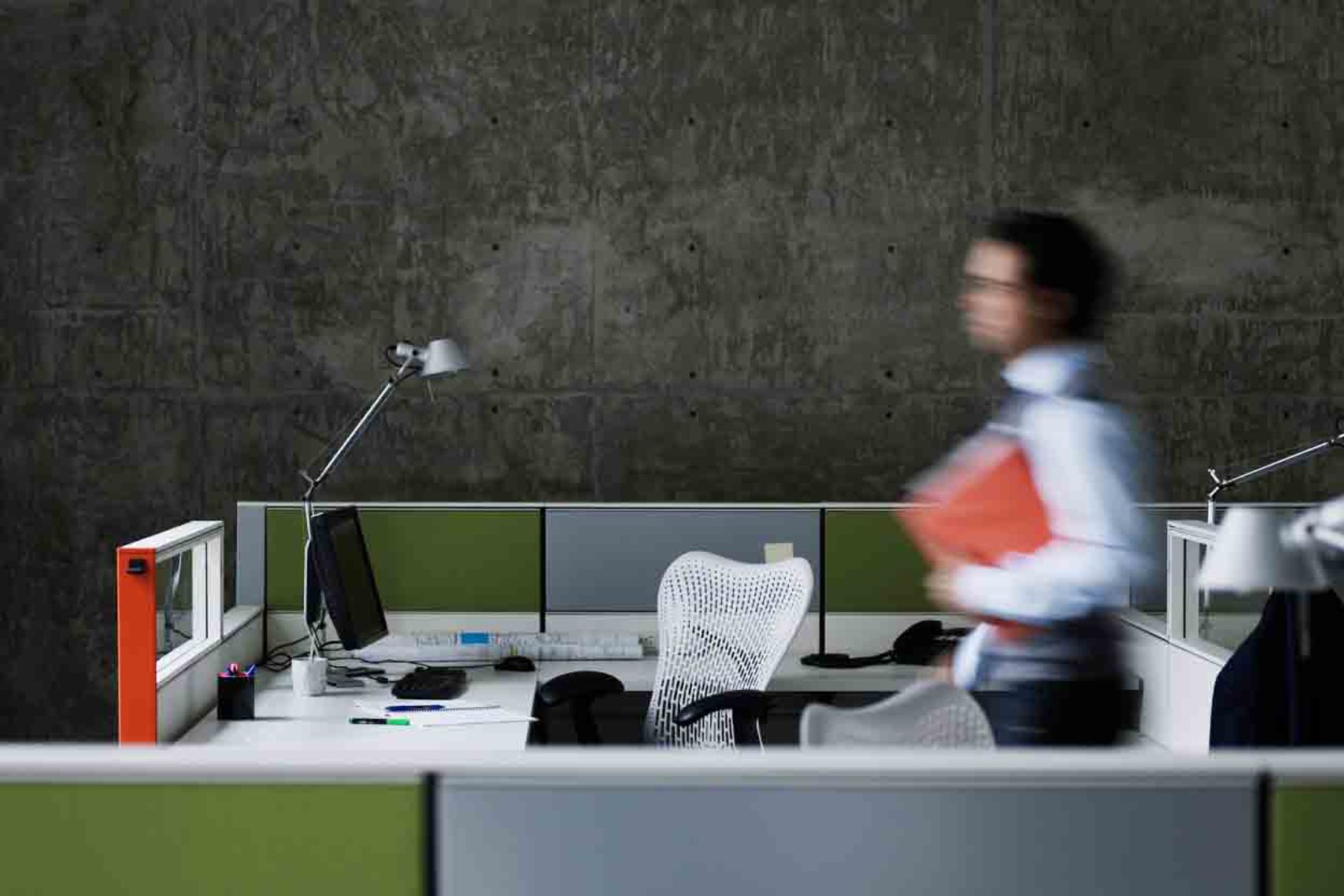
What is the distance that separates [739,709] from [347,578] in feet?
3.00

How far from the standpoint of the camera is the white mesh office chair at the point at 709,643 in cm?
315

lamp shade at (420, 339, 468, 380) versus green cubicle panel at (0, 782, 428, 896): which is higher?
lamp shade at (420, 339, 468, 380)

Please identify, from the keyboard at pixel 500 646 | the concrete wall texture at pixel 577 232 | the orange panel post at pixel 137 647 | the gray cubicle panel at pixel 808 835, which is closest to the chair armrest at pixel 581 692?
the keyboard at pixel 500 646

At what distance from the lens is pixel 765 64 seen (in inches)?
191

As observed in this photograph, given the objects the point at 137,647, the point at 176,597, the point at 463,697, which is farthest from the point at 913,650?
the point at 137,647

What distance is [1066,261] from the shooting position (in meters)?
1.78

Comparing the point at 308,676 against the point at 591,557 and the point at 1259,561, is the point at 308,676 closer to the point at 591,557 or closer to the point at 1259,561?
the point at 591,557

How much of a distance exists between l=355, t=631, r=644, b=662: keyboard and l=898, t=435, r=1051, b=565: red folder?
183cm

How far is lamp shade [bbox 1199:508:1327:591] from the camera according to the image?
113 centimetres

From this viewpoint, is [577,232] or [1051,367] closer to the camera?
[1051,367]

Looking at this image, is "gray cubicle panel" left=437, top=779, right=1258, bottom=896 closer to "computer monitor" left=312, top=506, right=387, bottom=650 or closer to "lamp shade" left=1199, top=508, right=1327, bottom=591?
"lamp shade" left=1199, top=508, right=1327, bottom=591

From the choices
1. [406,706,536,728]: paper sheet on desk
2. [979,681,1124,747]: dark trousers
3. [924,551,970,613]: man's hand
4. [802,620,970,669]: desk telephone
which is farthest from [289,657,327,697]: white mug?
[979,681,1124,747]: dark trousers

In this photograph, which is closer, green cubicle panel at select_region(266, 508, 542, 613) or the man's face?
the man's face

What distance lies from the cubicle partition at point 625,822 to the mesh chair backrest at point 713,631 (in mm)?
1947
